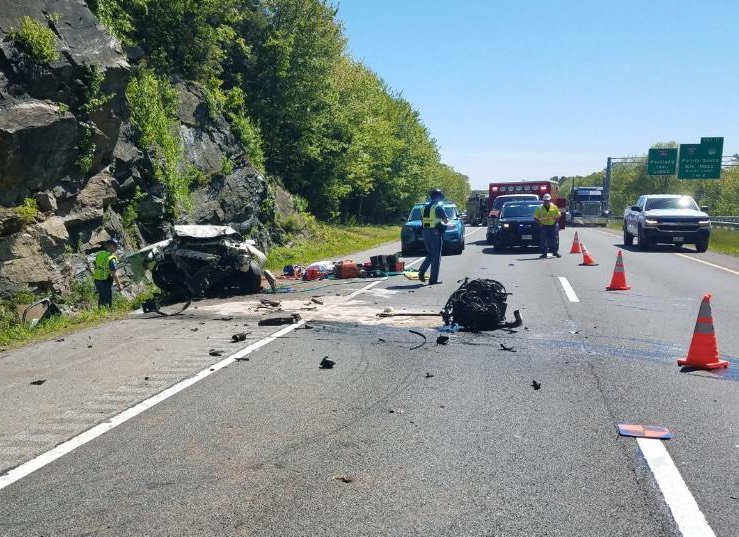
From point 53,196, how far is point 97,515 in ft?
33.9

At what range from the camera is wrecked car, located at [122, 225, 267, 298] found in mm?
13188

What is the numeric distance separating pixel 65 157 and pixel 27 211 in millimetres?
1796

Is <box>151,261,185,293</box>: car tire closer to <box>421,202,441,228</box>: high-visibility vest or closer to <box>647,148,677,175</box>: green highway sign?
<box>421,202,441,228</box>: high-visibility vest

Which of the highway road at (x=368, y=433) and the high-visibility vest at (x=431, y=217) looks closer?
the highway road at (x=368, y=433)

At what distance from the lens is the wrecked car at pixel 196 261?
13188mm

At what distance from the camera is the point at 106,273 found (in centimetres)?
1199

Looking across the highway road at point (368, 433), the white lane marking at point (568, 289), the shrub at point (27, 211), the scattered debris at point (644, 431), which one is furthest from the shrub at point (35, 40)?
the scattered debris at point (644, 431)

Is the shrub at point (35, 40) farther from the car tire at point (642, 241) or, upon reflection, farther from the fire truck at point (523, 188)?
the fire truck at point (523, 188)

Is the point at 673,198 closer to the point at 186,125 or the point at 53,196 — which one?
the point at 186,125

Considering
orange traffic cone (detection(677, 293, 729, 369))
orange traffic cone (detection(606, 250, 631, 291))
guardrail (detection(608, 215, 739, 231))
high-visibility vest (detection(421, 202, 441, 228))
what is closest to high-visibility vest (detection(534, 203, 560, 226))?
orange traffic cone (detection(606, 250, 631, 291))

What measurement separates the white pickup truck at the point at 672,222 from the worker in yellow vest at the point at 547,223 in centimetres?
487

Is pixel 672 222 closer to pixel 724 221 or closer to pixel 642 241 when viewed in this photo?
pixel 642 241

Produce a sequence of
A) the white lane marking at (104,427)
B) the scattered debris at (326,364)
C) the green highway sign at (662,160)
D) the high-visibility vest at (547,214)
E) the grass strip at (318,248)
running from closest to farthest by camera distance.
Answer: the white lane marking at (104,427) → the scattered debris at (326,364) → the high-visibility vest at (547,214) → the grass strip at (318,248) → the green highway sign at (662,160)

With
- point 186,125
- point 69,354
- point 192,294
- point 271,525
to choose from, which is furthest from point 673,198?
point 271,525
